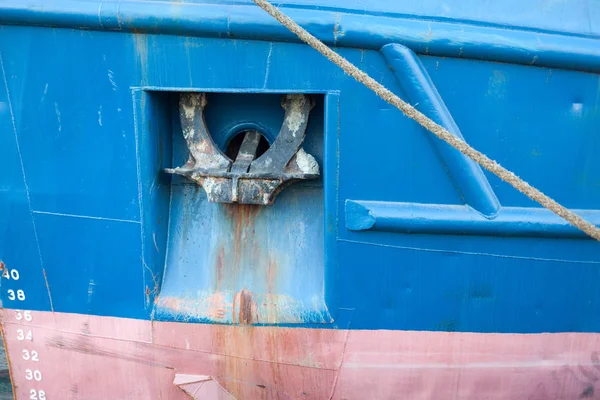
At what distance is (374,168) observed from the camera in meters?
2.13

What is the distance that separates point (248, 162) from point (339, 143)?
A: 1.24 feet

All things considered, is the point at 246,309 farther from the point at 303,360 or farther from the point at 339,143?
the point at 339,143

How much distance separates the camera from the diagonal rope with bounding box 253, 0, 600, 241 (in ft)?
5.67

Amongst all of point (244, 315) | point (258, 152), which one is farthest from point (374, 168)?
point (244, 315)

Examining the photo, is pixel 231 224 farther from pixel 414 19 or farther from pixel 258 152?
pixel 414 19

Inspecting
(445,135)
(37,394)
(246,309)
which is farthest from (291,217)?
(37,394)

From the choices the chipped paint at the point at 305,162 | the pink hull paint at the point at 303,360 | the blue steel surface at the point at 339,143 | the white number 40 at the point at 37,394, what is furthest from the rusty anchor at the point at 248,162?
the white number 40 at the point at 37,394

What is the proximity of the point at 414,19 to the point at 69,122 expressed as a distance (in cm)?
132

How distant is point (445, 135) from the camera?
1.76 meters

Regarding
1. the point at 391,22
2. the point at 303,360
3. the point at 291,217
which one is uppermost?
the point at 391,22

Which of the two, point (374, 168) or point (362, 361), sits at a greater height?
point (374, 168)

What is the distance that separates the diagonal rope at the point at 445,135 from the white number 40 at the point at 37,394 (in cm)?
189

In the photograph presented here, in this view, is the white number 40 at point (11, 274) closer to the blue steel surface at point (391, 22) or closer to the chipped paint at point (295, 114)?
the blue steel surface at point (391, 22)

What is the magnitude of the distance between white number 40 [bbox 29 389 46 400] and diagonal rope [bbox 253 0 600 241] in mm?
1885
